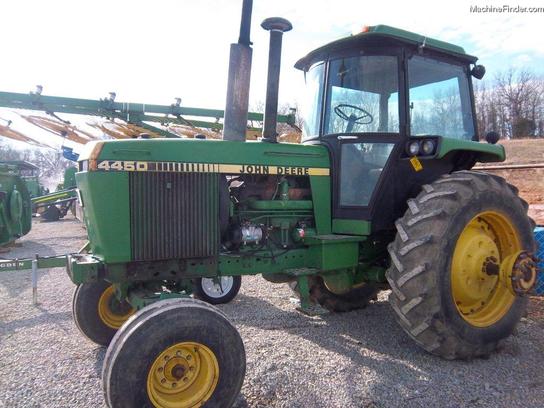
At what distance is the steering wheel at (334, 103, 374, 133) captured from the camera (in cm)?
409

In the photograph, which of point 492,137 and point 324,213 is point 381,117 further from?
point 492,137

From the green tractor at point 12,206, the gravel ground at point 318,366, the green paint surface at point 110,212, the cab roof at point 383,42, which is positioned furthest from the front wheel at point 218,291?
the green tractor at point 12,206

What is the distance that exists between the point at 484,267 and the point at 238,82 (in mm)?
2555

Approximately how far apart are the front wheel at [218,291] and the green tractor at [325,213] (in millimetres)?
1272

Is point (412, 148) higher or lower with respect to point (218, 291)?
higher

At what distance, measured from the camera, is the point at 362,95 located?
13.5ft

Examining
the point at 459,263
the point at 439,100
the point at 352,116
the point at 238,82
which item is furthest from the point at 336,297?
the point at 238,82

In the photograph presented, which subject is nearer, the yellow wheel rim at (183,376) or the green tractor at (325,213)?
the yellow wheel rim at (183,376)

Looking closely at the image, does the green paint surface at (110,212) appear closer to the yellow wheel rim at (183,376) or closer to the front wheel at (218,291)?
the yellow wheel rim at (183,376)

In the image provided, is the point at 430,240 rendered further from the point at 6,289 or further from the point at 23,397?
the point at 6,289

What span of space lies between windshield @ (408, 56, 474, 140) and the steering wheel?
0.40 metres

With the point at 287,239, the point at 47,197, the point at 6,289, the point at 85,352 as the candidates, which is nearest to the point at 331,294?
the point at 287,239

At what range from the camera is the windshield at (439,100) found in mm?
4093

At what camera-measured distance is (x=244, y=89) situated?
12.3ft
